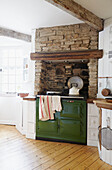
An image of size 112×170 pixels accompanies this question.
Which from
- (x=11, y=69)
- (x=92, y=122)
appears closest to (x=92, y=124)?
(x=92, y=122)

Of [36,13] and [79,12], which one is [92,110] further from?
[36,13]

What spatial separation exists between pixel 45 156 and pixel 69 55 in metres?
2.14

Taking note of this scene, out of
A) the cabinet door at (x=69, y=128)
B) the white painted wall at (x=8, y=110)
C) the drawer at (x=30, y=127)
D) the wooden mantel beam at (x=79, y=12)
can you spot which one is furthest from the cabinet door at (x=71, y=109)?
the white painted wall at (x=8, y=110)

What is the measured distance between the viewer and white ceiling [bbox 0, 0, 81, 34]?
9.68ft

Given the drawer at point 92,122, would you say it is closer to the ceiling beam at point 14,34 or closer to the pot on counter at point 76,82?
→ the pot on counter at point 76,82

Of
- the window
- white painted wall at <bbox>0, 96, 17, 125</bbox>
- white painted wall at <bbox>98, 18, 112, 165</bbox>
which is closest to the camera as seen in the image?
white painted wall at <bbox>98, 18, 112, 165</bbox>

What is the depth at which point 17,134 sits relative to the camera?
13.1 feet

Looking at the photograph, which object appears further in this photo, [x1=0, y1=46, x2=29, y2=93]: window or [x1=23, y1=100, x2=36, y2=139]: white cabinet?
[x1=0, y1=46, x2=29, y2=93]: window

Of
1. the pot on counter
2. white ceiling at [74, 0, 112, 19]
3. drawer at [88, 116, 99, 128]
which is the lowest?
drawer at [88, 116, 99, 128]

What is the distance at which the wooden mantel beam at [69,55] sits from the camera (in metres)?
3.60

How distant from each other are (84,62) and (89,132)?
1738 millimetres

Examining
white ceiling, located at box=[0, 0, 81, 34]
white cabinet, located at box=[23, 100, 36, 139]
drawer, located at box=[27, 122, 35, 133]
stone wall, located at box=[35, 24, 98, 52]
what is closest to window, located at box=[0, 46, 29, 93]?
white ceiling, located at box=[0, 0, 81, 34]

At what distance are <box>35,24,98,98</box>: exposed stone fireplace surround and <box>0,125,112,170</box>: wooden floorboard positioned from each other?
118 cm

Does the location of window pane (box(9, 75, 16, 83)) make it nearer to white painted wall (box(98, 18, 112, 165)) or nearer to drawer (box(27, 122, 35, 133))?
drawer (box(27, 122, 35, 133))
